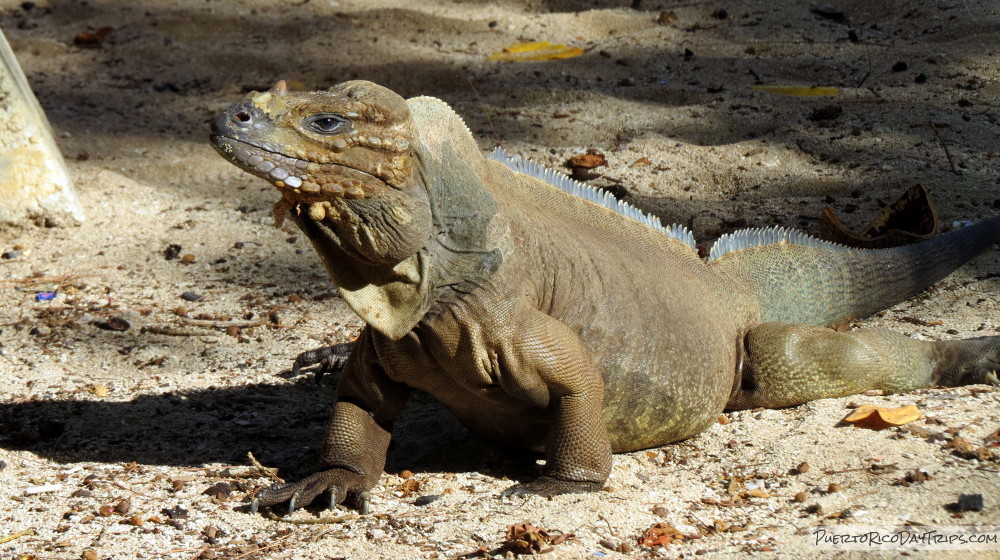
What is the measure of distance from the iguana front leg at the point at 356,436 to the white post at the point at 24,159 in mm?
3701

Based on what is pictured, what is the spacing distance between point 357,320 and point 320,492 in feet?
7.06

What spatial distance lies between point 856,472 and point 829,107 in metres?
4.63

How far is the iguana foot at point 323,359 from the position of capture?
5.57 m

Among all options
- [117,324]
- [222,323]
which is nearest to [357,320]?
[222,323]

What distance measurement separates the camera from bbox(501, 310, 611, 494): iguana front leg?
3.99 metres

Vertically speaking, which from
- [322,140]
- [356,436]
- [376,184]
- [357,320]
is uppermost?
[322,140]

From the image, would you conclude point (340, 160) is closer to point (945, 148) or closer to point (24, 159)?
point (24, 159)

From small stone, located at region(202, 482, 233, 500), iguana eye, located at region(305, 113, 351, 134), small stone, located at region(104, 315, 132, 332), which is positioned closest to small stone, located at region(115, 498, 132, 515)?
small stone, located at region(202, 482, 233, 500)

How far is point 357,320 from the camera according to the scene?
20.4 feet

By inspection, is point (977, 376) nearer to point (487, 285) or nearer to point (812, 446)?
point (812, 446)

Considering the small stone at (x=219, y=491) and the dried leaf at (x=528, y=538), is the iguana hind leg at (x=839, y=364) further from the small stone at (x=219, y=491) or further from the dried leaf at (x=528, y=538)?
the small stone at (x=219, y=491)

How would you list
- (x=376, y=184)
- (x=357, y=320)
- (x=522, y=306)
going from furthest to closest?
1. (x=357, y=320)
2. (x=522, y=306)
3. (x=376, y=184)

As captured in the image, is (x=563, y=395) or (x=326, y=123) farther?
(x=563, y=395)

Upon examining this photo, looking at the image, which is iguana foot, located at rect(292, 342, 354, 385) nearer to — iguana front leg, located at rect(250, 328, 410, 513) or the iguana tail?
iguana front leg, located at rect(250, 328, 410, 513)
